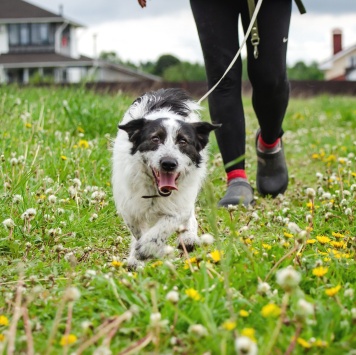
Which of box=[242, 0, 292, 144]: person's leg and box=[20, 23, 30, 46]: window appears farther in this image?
box=[20, 23, 30, 46]: window

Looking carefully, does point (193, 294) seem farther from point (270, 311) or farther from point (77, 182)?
point (77, 182)

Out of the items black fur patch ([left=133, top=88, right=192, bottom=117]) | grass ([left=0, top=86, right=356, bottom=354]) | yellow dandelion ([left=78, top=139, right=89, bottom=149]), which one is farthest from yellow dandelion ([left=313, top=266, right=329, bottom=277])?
yellow dandelion ([left=78, top=139, right=89, bottom=149])

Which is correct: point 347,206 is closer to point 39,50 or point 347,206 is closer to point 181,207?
point 181,207

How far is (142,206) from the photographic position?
3.88m

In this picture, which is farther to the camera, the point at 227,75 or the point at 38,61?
the point at 38,61

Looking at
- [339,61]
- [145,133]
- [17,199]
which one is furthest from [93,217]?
[339,61]

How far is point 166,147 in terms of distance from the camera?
366 centimetres

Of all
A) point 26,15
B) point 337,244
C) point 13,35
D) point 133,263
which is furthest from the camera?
point 13,35

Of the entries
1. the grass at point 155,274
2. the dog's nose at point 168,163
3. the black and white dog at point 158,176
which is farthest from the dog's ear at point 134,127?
the grass at point 155,274

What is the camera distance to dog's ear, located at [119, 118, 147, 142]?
379 cm

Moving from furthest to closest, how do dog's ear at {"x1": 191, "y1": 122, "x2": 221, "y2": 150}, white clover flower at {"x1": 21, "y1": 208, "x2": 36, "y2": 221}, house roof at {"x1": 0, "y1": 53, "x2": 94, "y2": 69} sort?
house roof at {"x1": 0, "y1": 53, "x2": 94, "y2": 69} → dog's ear at {"x1": 191, "y1": 122, "x2": 221, "y2": 150} → white clover flower at {"x1": 21, "y1": 208, "x2": 36, "y2": 221}

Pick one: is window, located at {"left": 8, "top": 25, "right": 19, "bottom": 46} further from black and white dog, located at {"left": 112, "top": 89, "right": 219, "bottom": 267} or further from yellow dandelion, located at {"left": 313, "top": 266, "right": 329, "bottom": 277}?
yellow dandelion, located at {"left": 313, "top": 266, "right": 329, "bottom": 277}

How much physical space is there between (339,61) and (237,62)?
7257cm

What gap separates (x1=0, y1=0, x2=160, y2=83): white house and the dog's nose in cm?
4559
